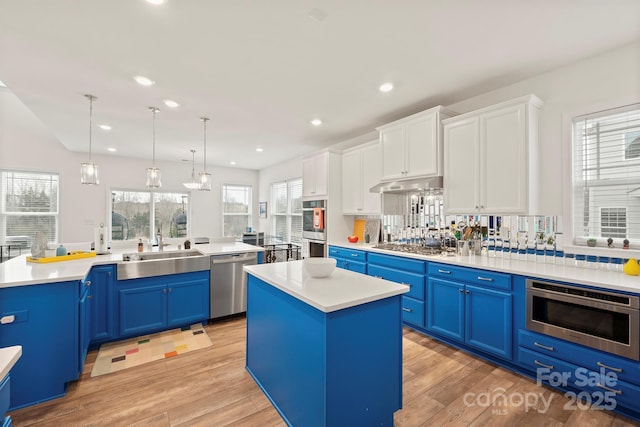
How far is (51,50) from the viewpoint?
2.21m

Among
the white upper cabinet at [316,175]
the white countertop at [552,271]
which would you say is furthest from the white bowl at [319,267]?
the white upper cabinet at [316,175]

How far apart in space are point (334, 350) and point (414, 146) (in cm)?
257

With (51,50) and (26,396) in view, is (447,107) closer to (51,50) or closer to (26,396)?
(51,50)

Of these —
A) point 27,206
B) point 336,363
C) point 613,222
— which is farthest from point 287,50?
point 27,206

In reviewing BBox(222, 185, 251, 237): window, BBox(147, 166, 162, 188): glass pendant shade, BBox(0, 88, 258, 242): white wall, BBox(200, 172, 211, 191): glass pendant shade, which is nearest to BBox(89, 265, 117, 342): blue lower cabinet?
BBox(147, 166, 162, 188): glass pendant shade

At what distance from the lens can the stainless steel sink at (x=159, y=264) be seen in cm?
291

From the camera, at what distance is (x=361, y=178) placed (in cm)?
424

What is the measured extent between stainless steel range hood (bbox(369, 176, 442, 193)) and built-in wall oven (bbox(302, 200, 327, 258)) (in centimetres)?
111

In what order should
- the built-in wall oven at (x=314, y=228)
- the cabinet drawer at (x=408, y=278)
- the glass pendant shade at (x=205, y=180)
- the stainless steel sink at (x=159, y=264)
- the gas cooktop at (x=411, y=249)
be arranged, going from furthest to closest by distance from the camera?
the built-in wall oven at (x=314, y=228), the glass pendant shade at (x=205, y=180), the gas cooktop at (x=411, y=249), the cabinet drawer at (x=408, y=278), the stainless steel sink at (x=159, y=264)

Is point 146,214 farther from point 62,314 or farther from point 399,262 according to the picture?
point 399,262

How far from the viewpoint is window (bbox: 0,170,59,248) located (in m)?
5.12

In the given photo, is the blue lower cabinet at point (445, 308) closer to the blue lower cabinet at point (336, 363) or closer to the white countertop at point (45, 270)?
the blue lower cabinet at point (336, 363)

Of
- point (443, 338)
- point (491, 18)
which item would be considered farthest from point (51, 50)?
point (443, 338)

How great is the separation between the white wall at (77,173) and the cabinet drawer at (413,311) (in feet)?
18.4
